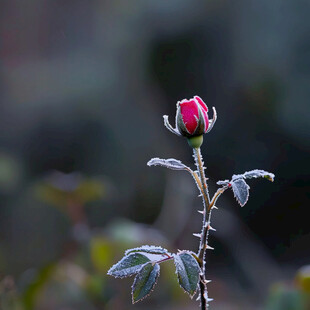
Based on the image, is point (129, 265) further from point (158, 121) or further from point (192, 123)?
point (158, 121)

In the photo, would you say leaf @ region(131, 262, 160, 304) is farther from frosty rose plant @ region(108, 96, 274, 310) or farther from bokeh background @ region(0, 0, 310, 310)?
bokeh background @ region(0, 0, 310, 310)

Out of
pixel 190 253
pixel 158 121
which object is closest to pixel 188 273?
pixel 190 253

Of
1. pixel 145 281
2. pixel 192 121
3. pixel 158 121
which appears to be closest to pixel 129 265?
pixel 145 281

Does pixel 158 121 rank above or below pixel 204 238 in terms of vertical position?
above

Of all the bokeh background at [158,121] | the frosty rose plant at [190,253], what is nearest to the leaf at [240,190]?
the frosty rose plant at [190,253]

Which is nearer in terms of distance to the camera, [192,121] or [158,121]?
[192,121]

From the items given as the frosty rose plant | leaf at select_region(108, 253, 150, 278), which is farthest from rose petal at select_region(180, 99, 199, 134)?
leaf at select_region(108, 253, 150, 278)

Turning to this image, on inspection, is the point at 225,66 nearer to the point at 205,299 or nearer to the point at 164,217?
the point at 164,217
